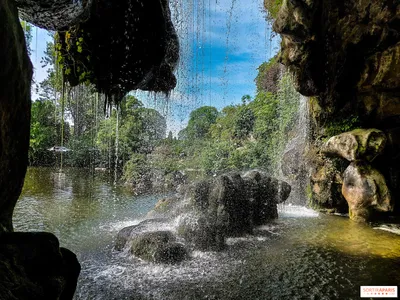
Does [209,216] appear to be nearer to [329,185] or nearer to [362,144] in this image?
[362,144]

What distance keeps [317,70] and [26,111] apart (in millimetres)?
11637

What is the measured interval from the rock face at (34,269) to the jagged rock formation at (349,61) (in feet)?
33.2

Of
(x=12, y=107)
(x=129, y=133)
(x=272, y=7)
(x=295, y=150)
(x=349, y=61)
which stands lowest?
(x=12, y=107)

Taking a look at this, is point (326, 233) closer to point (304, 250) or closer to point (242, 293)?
point (304, 250)

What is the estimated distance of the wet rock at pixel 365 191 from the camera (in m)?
10.4

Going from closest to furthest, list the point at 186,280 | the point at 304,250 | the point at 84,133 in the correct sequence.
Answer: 1. the point at 186,280
2. the point at 304,250
3. the point at 84,133

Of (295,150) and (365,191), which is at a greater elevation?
(295,150)

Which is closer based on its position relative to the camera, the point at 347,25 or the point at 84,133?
the point at 347,25

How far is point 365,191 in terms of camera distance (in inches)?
421

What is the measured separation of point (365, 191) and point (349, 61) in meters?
5.03

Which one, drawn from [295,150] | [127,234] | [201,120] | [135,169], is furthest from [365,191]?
[201,120]

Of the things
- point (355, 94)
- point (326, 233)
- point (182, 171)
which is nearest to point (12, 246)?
point (326, 233)

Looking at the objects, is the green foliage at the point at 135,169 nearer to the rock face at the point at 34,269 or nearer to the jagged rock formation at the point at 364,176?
the jagged rock formation at the point at 364,176

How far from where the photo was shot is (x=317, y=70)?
40.2 feet
